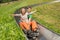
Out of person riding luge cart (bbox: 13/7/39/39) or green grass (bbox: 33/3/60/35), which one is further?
green grass (bbox: 33/3/60/35)

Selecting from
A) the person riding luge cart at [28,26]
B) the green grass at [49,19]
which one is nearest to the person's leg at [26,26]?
the person riding luge cart at [28,26]

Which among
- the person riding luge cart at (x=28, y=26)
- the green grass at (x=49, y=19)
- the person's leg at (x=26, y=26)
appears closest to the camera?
the person riding luge cart at (x=28, y=26)

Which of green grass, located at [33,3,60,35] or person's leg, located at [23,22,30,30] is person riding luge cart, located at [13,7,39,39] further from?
green grass, located at [33,3,60,35]

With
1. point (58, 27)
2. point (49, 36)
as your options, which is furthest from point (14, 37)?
point (58, 27)

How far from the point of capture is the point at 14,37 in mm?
13055

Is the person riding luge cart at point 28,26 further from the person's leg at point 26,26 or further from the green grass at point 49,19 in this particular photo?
the green grass at point 49,19

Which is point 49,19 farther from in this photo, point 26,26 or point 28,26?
point 26,26

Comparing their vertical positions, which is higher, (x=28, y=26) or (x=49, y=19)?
(x=28, y=26)

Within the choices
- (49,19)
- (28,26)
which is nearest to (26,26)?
(28,26)

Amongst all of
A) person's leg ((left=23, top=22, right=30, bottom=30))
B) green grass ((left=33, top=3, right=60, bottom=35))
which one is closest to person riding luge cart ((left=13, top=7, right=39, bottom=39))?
person's leg ((left=23, top=22, right=30, bottom=30))

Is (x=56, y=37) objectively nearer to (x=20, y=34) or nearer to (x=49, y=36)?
(x=49, y=36)

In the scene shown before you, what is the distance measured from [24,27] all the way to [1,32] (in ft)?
7.80

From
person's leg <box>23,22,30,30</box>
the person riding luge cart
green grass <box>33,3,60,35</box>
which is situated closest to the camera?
the person riding luge cart

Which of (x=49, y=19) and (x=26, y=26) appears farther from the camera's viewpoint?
(x=49, y=19)
